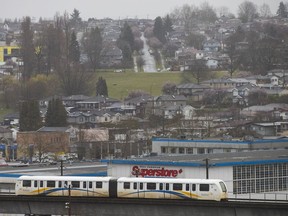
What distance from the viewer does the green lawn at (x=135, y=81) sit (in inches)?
4402

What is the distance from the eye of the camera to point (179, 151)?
189 feet

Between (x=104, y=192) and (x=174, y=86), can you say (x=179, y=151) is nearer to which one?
(x=104, y=192)

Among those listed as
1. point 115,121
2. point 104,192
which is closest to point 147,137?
point 115,121

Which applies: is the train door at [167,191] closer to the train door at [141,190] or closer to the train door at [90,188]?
the train door at [141,190]

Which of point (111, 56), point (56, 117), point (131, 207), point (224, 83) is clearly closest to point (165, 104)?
point (224, 83)

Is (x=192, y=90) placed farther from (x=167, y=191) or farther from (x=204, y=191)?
(x=204, y=191)

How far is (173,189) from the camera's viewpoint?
121ft

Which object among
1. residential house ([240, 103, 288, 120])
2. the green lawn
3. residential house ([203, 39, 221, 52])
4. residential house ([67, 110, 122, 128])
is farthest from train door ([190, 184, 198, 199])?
residential house ([203, 39, 221, 52])

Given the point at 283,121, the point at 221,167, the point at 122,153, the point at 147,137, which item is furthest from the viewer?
the point at 283,121

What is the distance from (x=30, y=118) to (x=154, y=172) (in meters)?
44.5

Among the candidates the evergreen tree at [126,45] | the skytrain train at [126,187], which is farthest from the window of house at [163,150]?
the evergreen tree at [126,45]

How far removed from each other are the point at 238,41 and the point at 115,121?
52.9 meters

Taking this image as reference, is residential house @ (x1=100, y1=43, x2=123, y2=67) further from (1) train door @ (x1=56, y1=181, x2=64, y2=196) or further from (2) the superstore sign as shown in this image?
(1) train door @ (x1=56, y1=181, x2=64, y2=196)

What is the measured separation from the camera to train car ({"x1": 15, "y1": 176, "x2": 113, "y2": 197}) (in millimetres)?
37844
